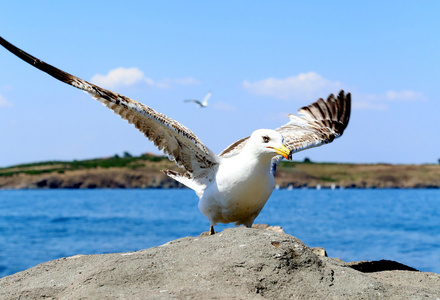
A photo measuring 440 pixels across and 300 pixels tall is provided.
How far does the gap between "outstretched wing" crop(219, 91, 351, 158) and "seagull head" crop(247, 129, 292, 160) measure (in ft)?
9.19

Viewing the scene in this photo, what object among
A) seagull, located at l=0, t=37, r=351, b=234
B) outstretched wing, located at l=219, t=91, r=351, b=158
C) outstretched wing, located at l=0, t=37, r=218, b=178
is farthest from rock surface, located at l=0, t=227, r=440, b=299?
outstretched wing, located at l=219, t=91, r=351, b=158

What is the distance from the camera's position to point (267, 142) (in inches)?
348

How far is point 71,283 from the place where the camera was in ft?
22.8

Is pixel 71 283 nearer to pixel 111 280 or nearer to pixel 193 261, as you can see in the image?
pixel 111 280

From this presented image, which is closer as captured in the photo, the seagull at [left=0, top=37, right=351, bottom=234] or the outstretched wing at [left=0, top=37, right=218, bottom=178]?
the seagull at [left=0, top=37, right=351, bottom=234]

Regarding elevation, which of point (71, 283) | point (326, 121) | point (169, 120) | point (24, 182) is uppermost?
point (24, 182)

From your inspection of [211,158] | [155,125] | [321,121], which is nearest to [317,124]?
[321,121]

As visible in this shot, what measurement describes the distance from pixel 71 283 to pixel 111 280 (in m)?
0.63

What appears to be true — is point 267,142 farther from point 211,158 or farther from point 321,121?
point 321,121

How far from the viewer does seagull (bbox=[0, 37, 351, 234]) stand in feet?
29.5

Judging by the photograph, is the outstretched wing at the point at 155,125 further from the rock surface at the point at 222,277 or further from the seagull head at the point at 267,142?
the rock surface at the point at 222,277

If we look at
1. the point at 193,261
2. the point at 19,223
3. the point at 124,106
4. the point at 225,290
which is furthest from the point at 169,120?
the point at 19,223

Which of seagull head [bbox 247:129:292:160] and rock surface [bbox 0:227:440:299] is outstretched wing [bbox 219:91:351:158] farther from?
rock surface [bbox 0:227:440:299]

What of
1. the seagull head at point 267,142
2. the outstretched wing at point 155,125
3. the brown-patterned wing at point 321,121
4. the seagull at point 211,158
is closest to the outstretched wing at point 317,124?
the brown-patterned wing at point 321,121
